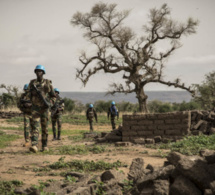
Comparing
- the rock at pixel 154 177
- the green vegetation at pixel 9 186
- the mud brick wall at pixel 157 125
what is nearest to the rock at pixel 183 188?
the rock at pixel 154 177

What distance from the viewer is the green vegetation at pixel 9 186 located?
4887mm

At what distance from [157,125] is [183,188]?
8025 mm

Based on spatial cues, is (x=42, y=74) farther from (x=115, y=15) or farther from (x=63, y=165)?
(x=115, y=15)

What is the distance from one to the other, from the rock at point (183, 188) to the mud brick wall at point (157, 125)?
7420mm

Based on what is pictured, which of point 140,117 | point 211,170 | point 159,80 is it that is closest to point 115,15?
point 159,80

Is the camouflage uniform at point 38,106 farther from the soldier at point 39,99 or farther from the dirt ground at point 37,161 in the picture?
the dirt ground at point 37,161

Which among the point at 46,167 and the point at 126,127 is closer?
the point at 46,167

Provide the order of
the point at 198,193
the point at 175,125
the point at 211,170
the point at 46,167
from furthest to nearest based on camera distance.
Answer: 1. the point at 175,125
2. the point at 46,167
3. the point at 211,170
4. the point at 198,193

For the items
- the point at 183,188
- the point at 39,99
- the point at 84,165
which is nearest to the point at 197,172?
the point at 183,188

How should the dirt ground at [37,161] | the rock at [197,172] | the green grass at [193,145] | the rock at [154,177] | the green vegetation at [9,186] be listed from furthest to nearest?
the green grass at [193,145] < the dirt ground at [37,161] < the green vegetation at [9,186] < the rock at [154,177] < the rock at [197,172]

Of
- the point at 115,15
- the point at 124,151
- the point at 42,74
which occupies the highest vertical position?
the point at 115,15

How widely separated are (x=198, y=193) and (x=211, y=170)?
0.44 m

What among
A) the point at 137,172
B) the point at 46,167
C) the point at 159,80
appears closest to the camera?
the point at 137,172

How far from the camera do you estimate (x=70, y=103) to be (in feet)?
138
